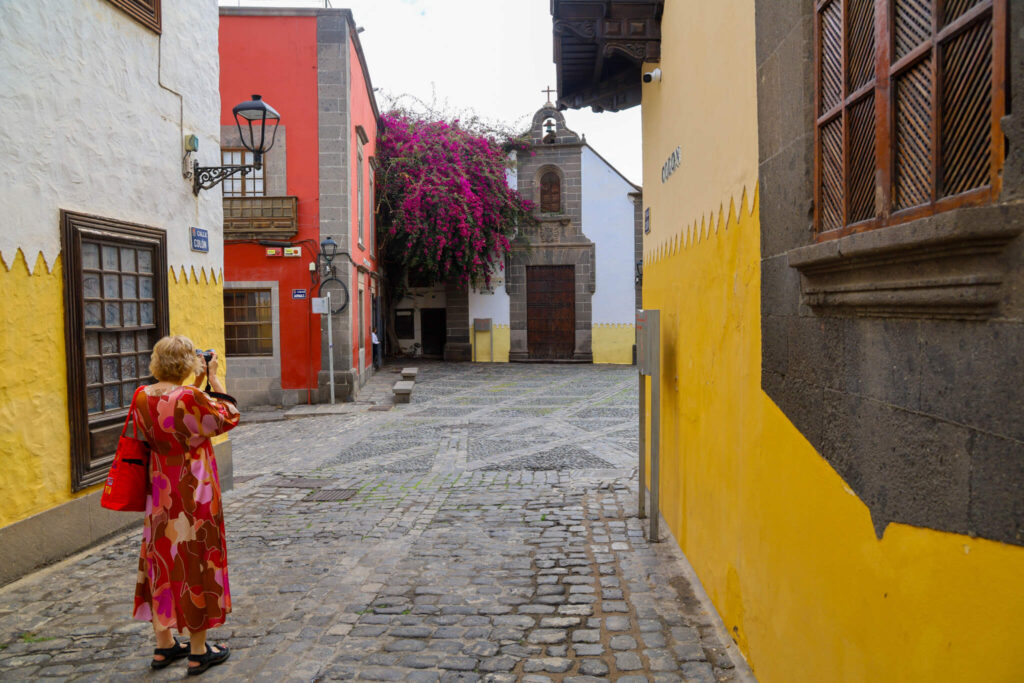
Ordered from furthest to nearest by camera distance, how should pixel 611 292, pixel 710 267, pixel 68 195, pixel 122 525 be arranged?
pixel 611 292, pixel 122 525, pixel 68 195, pixel 710 267

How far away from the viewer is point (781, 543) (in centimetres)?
294

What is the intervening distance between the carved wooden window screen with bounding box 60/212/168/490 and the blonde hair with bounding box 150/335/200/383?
7.25ft

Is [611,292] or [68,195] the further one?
[611,292]

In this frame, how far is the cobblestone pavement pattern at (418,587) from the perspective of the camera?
361 cm

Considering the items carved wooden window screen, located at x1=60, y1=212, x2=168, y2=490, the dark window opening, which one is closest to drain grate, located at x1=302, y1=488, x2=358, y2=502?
carved wooden window screen, located at x1=60, y1=212, x2=168, y2=490

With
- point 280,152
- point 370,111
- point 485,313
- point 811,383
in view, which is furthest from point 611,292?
point 811,383

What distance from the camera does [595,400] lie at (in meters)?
14.5

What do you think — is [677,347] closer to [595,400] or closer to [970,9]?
[970,9]

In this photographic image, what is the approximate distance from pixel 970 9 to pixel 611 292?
22158mm

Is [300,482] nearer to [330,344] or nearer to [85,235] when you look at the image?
[85,235]

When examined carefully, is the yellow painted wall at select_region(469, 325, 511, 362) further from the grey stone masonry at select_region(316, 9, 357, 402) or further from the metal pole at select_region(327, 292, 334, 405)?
the metal pole at select_region(327, 292, 334, 405)

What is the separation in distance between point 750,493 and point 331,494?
4.83 m

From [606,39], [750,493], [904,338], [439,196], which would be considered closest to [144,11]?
[606,39]

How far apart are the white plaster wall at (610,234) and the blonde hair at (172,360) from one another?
20369mm
